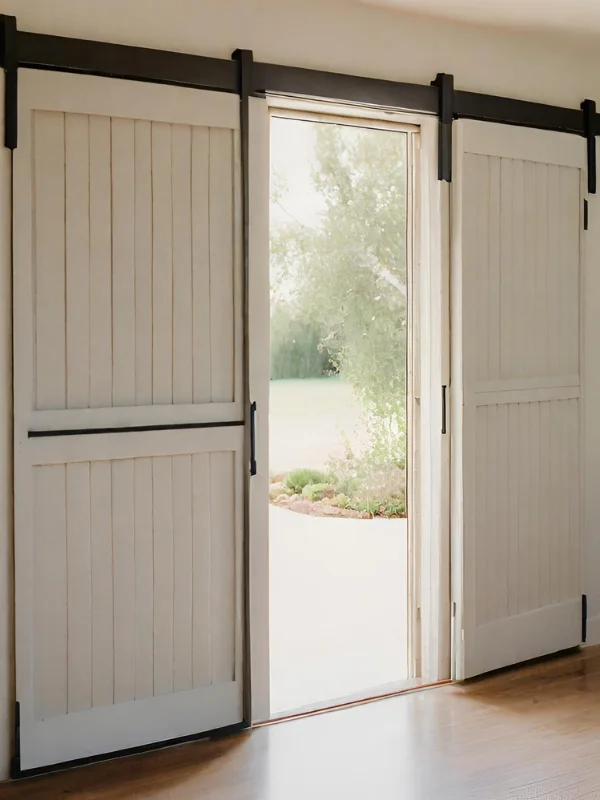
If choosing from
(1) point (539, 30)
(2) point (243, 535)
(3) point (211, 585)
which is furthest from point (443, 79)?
(3) point (211, 585)

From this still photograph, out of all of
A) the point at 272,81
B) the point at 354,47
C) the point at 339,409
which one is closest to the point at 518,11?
the point at 354,47

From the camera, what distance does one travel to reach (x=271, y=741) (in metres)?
2.73

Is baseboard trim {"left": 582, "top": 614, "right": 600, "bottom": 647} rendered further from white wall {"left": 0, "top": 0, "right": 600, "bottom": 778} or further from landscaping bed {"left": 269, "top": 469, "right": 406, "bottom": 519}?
landscaping bed {"left": 269, "top": 469, "right": 406, "bottom": 519}

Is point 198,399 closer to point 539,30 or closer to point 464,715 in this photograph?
point 464,715

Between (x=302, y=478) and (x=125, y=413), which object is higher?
(x=125, y=413)

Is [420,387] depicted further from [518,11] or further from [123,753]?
[123,753]

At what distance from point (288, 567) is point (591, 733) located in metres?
1.23

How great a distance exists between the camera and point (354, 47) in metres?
2.97

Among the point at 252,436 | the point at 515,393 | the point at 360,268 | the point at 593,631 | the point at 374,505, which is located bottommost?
the point at 593,631

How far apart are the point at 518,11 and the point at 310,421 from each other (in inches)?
68.4

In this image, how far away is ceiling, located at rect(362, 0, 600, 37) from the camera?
2953mm

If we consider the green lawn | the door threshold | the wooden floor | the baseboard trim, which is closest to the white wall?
the baseboard trim

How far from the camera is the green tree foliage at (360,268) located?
3.12 metres

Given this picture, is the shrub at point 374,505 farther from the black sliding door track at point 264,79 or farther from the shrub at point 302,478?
the black sliding door track at point 264,79
